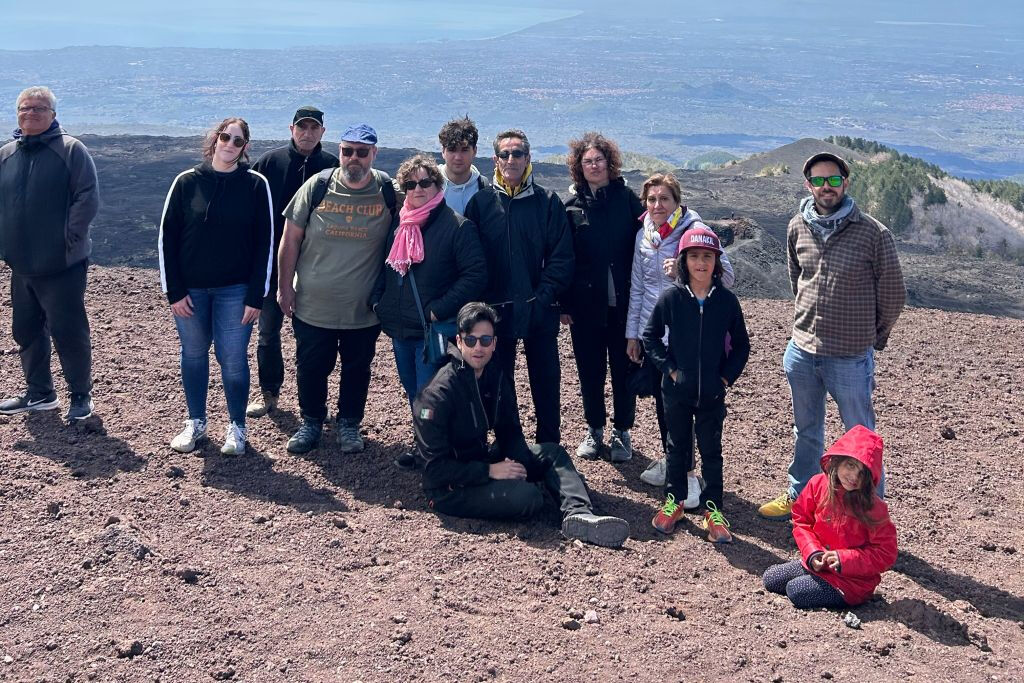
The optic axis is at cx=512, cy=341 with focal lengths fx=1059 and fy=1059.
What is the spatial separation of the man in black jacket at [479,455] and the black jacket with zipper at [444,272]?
0.30 m

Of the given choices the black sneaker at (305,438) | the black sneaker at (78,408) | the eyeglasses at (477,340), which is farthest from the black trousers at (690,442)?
the black sneaker at (78,408)

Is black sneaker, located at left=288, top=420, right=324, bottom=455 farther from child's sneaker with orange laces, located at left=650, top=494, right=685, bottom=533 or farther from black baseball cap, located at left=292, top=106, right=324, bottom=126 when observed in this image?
child's sneaker with orange laces, located at left=650, top=494, right=685, bottom=533

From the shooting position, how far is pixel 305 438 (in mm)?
7027

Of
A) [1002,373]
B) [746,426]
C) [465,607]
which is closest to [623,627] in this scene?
[465,607]

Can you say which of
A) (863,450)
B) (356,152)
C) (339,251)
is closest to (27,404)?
(339,251)

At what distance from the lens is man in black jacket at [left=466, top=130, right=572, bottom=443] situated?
6195 mm

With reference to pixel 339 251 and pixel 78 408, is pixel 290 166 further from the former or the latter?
pixel 78 408

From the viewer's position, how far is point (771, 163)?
34.2 metres

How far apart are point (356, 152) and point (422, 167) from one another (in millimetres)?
474

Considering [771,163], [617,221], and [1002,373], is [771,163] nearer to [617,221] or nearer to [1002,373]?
[1002,373]

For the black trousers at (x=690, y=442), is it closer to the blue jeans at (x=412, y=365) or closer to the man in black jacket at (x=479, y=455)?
the man in black jacket at (x=479, y=455)

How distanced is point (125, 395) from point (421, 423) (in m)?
3.32

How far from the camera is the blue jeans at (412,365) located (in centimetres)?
638

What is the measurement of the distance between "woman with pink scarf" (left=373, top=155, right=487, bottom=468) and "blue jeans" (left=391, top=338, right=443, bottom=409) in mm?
24
